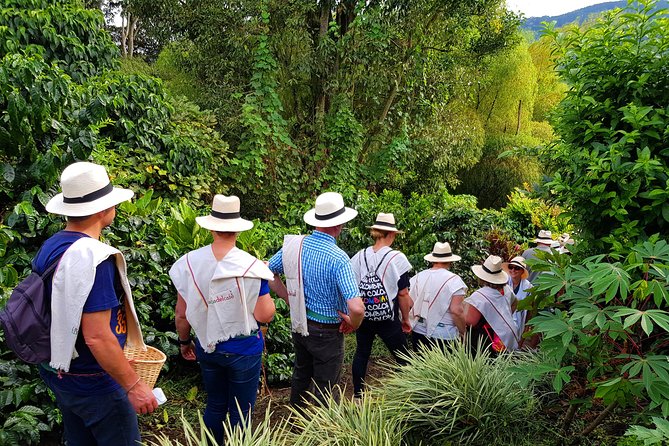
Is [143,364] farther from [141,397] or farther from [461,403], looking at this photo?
[461,403]

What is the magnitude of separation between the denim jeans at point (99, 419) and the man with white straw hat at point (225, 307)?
0.66m

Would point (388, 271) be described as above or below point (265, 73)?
below

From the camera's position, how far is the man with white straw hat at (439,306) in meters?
4.23

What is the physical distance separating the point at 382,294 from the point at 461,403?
1.30 m

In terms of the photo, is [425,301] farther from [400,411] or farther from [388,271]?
[400,411]

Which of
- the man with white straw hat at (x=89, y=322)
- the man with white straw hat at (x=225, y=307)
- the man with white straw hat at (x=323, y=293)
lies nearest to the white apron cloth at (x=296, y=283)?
the man with white straw hat at (x=323, y=293)

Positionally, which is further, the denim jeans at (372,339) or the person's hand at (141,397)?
the denim jeans at (372,339)

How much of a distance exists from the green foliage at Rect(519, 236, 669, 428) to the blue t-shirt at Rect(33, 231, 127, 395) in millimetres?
2231

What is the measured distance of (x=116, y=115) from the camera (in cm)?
615

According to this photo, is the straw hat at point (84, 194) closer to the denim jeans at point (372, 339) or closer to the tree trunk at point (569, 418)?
the denim jeans at point (372, 339)

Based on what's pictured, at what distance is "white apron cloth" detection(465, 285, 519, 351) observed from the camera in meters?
3.96

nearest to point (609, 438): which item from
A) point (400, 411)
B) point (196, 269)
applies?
point (400, 411)

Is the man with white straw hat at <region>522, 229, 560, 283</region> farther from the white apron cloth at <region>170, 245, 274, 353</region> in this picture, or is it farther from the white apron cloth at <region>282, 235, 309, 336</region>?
the white apron cloth at <region>170, 245, 274, 353</region>

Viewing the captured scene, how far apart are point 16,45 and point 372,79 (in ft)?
22.2
